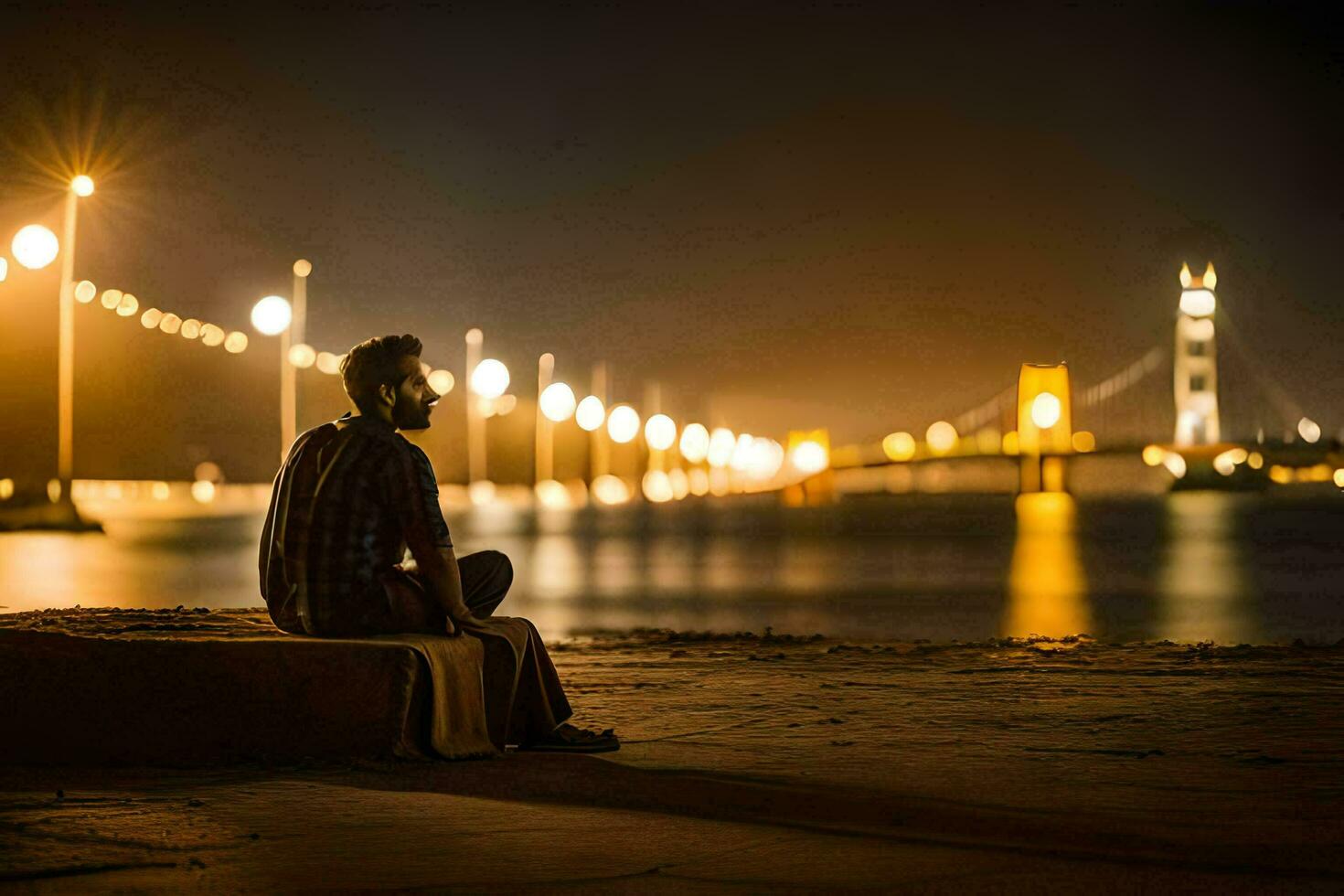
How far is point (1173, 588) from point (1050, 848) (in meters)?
27.6

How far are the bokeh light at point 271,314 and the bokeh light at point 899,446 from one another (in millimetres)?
57527

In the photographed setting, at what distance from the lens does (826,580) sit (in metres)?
30.5

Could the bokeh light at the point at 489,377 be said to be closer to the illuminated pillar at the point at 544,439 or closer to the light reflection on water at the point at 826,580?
the light reflection on water at the point at 826,580

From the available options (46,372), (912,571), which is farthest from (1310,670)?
(46,372)

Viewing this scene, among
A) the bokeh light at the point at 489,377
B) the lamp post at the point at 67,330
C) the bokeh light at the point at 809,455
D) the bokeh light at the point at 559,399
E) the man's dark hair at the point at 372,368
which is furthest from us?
the bokeh light at the point at 809,455

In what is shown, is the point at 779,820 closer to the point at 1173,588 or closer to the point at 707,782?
the point at 707,782

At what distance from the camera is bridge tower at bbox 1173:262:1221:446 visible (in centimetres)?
9025

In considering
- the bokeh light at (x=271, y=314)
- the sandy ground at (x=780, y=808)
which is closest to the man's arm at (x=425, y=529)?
the sandy ground at (x=780, y=808)

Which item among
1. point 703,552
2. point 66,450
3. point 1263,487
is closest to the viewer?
point 66,450

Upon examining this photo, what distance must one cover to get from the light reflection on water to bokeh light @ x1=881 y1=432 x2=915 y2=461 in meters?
16.7

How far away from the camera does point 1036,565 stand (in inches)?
1510

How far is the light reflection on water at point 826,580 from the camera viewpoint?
18359 millimetres

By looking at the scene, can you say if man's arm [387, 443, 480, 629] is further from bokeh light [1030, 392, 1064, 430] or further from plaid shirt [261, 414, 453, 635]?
bokeh light [1030, 392, 1064, 430]

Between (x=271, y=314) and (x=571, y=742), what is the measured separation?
18.8 m
